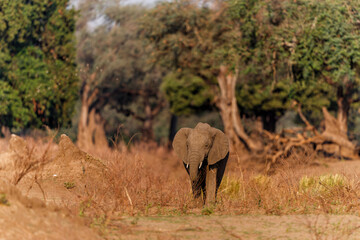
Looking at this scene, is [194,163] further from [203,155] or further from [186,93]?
[186,93]

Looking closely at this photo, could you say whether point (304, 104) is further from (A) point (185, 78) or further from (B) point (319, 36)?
(B) point (319, 36)

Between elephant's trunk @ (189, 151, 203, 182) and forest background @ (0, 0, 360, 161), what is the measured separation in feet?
22.1

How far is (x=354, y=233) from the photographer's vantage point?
31.5 ft

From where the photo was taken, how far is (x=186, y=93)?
37.3 metres

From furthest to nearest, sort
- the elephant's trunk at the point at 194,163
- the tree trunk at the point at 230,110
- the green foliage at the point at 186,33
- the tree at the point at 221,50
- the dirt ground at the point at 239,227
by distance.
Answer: the tree trunk at the point at 230,110 < the green foliage at the point at 186,33 < the tree at the point at 221,50 < the elephant's trunk at the point at 194,163 < the dirt ground at the point at 239,227

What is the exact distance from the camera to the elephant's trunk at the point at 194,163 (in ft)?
39.0

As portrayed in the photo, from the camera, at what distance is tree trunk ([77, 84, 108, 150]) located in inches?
1701

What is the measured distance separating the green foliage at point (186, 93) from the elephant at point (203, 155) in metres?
22.8

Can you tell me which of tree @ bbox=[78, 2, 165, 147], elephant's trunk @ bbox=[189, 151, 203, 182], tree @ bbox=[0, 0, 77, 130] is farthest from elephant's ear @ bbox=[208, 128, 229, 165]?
tree @ bbox=[78, 2, 165, 147]

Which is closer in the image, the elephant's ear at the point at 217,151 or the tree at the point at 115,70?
the elephant's ear at the point at 217,151

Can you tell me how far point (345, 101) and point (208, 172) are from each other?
1839 centimetres

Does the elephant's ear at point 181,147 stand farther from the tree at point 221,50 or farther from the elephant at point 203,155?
the tree at point 221,50

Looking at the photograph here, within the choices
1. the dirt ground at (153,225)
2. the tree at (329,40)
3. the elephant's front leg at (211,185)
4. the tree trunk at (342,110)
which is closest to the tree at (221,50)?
the tree at (329,40)

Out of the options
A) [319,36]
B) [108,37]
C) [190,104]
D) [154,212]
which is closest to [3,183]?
[154,212]
